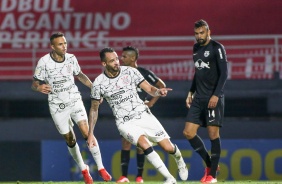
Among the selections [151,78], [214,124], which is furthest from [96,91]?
[151,78]

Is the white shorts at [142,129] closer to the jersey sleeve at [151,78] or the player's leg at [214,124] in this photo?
the player's leg at [214,124]

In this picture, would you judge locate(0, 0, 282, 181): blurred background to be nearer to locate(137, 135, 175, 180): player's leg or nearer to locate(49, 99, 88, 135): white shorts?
locate(49, 99, 88, 135): white shorts

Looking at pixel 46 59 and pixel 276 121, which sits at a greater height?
pixel 46 59

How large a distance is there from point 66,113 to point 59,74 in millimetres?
570

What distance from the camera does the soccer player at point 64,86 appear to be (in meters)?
15.0

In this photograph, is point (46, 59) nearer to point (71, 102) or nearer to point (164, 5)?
point (71, 102)

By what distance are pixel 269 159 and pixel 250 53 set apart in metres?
4.40

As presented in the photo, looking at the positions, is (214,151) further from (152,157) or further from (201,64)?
(152,157)

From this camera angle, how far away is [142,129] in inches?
543

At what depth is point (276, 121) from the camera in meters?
19.7

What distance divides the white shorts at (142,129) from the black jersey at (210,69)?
88cm

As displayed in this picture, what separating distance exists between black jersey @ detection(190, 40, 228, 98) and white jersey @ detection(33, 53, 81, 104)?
5.58 feet

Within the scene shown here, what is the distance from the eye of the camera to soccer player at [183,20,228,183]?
1419 cm

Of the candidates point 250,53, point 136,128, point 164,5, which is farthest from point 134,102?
point 164,5
